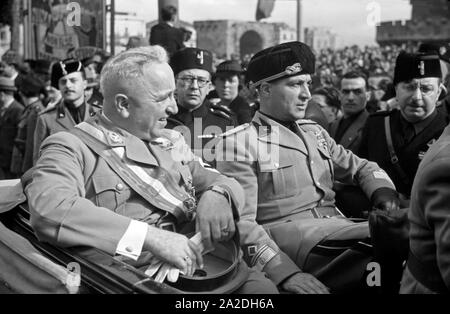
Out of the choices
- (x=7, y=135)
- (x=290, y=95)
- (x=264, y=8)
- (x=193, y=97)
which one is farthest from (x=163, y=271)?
(x=7, y=135)

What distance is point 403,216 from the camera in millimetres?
2105

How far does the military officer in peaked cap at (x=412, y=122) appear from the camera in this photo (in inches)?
147

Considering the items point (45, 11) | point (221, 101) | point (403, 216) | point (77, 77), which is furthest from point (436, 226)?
point (45, 11)

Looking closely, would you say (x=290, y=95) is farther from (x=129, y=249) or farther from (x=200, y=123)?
(x=200, y=123)

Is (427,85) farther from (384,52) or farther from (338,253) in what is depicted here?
(384,52)

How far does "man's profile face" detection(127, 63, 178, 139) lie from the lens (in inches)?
101

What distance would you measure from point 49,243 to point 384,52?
1917 centimetres

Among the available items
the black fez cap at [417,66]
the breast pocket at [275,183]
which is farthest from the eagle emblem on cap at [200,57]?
the breast pocket at [275,183]

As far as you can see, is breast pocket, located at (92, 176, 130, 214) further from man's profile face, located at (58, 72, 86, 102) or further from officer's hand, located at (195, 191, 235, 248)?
man's profile face, located at (58, 72, 86, 102)

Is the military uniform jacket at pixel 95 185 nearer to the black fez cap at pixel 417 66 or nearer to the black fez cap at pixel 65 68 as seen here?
the black fez cap at pixel 417 66

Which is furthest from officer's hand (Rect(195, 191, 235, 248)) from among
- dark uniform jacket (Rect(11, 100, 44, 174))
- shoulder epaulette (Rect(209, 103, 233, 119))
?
dark uniform jacket (Rect(11, 100, 44, 174))

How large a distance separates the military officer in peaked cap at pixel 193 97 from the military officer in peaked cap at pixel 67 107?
1039mm

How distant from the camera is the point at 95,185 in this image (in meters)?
2.52

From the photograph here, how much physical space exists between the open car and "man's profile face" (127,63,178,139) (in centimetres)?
66
